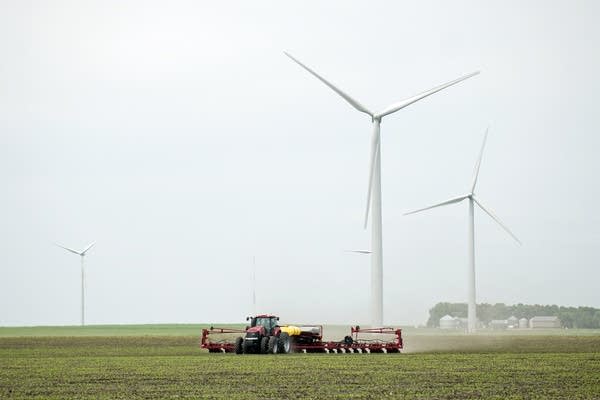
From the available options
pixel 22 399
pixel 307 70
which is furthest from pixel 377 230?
pixel 22 399

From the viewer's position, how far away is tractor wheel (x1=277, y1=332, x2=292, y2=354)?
67.3 meters

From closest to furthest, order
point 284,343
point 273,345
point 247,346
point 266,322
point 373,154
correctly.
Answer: point 273,345, point 247,346, point 284,343, point 266,322, point 373,154

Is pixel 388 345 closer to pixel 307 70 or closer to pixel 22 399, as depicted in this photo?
pixel 307 70

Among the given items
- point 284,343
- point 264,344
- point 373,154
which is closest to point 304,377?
point 264,344

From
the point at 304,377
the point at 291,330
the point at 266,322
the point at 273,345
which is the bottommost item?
the point at 304,377

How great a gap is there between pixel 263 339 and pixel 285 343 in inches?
69.5

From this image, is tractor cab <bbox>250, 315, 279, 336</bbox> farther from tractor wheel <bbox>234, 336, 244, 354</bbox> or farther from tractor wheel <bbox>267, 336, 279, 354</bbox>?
tractor wheel <bbox>234, 336, 244, 354</bbox>

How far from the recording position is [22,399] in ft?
115

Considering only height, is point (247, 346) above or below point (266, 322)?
below

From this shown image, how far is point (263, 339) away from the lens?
66500 millimetres

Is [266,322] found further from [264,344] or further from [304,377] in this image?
[304,377]

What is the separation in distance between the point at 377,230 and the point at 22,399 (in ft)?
183

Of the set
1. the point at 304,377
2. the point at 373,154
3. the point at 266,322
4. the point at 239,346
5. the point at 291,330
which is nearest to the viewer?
the point at 304,377

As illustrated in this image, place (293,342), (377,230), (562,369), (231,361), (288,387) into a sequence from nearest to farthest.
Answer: (288,387)
(562,369)
(231,361)
(293,342)
(377,230)
